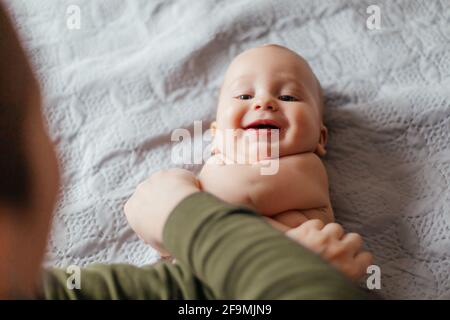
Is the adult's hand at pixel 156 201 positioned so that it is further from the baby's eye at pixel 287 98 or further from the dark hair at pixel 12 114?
the dark hair at pixel 12 114

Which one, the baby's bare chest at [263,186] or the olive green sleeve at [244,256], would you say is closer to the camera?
the olive green sleeve at [244,256]

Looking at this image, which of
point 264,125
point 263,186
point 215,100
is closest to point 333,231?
point 263,186

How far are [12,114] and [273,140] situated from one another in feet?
1.88

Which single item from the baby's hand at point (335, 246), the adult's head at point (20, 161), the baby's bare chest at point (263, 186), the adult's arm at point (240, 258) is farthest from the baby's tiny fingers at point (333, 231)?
the adult's head at point (20, 161)

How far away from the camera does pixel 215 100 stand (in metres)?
1.24

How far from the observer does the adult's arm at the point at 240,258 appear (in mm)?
572

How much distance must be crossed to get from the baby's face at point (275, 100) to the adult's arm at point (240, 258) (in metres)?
0.36

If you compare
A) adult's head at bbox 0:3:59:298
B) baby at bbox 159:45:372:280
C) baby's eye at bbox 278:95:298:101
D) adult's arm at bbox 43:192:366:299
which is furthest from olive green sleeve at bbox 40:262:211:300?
baby's eye at bbox 278:95:298:101

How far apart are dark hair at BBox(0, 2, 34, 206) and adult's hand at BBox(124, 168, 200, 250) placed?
1.23 ft

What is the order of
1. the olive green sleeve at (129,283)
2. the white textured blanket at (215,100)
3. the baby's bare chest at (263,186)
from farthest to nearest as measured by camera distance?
the white textured blanket at (215,100) < the baby's bare chest at (263,186) < the olive green sleeve at (129,283)

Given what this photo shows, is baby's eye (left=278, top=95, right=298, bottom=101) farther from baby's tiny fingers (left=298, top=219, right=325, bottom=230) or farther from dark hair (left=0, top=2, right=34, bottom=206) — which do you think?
dark hair (left=0, top=2, right=34, bottom=206)

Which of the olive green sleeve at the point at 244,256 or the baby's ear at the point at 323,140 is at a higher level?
the baby's ear at the point at 323,140

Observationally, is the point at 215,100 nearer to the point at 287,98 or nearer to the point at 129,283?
the point at 287,98

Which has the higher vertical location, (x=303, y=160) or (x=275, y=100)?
(x=275, y=100)
